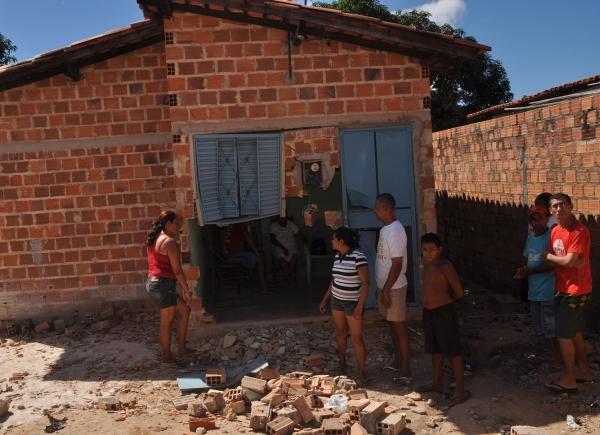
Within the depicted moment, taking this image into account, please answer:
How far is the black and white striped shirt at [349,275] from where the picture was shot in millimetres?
5523

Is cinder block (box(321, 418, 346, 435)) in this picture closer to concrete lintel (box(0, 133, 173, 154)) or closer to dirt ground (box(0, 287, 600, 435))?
dirt ground (box(0, 287, 600, 435))

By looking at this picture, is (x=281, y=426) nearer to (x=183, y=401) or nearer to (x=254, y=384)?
(x=254, y=384)

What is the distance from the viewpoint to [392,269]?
548 cm

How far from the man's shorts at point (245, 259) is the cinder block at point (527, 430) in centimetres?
589

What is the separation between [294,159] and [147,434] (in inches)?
137

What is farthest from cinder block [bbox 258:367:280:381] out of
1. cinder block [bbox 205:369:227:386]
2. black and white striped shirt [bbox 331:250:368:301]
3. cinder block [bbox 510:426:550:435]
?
cinder block [bbox 510:426:550:435]

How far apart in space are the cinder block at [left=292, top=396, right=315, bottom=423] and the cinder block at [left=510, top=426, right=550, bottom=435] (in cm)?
165

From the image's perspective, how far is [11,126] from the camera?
7.89m

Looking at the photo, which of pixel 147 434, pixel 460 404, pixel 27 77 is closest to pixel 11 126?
pixel 27 77

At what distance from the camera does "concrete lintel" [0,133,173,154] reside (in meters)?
7.90

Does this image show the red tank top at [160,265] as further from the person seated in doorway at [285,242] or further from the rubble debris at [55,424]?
the person seated in doorway at [285,242]

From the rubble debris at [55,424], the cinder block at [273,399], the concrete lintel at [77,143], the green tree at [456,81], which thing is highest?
the green tree at [456,81]

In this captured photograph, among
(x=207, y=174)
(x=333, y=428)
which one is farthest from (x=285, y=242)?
(x=333, y=428)

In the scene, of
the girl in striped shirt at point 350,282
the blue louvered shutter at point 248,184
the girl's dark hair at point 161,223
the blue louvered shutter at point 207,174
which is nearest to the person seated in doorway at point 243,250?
the blue louvered shutter at point 248,184
